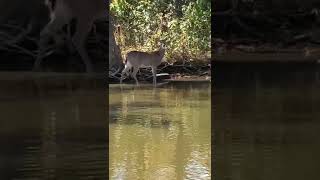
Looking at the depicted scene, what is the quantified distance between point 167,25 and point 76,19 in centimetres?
682

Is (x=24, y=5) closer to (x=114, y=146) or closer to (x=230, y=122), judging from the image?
(x=114, y=146)

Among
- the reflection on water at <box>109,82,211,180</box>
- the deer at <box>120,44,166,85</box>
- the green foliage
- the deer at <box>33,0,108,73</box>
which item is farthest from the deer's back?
the deer at <box>33,0,108,73</box>

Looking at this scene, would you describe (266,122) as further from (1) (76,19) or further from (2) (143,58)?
(2) (143,58)

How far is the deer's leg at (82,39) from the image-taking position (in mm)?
3102

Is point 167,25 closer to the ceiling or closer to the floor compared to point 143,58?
closer to the ceiling

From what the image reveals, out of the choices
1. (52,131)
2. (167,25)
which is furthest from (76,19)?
A: (167,25)

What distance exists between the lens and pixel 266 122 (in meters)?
3.44

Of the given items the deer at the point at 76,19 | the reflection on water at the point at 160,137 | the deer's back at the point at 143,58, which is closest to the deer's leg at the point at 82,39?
the deer at the point at 76,19

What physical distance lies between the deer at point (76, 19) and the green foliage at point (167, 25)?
6229 millimetres

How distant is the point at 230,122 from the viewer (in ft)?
11.4

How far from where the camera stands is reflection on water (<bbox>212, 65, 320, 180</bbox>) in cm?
280

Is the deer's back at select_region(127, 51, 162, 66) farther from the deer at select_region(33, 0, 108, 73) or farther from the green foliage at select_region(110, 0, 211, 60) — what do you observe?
the deer at select_region(33, 0, 108, 73)

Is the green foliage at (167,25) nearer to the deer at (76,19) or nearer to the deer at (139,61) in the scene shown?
the deer at (139,61)

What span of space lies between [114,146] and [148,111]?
1.60 metres
